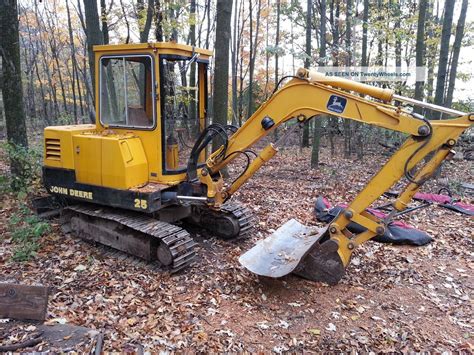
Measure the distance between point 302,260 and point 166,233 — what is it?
1.80m

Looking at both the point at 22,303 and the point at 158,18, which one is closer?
the point at 22,303

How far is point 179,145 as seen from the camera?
5.50m

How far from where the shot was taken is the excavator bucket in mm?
4668

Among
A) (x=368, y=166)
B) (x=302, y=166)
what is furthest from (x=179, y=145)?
(x=368, y=166)

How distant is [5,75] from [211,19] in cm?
1488

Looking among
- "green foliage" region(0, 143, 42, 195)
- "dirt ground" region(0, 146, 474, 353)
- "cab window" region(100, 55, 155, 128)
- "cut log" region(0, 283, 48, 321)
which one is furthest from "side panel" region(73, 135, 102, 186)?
"green foliage" region(0, 143, 42, 195)

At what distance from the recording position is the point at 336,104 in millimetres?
4449

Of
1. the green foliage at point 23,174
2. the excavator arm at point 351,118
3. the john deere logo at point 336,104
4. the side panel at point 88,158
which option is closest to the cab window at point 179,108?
the excavator arm at point 351,118

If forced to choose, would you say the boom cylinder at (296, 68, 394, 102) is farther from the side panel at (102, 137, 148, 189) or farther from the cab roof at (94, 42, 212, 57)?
the side panel at (102, 137, 148, 189)

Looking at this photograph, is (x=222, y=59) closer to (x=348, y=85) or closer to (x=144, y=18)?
(x=348, y=85)

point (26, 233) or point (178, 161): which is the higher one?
point (178, 161)

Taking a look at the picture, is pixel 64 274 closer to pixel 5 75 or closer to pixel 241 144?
pixel 241 144

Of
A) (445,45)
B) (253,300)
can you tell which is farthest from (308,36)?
(253,300)

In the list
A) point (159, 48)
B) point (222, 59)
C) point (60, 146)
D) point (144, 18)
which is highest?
point (144, 18)
